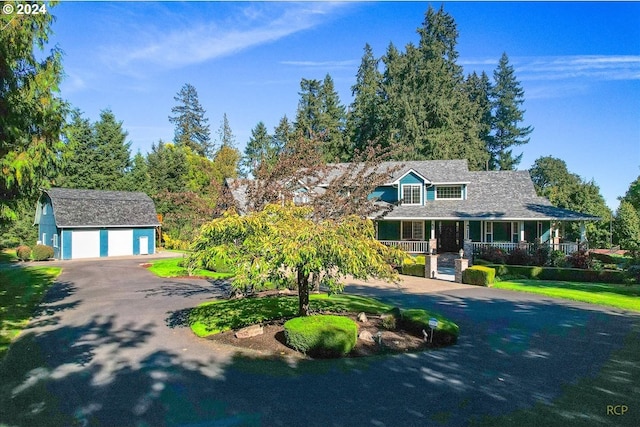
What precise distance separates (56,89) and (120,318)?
23.8 feet

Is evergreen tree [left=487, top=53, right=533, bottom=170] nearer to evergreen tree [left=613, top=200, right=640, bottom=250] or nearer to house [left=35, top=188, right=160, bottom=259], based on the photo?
evergreen tree [left=613, top=200, right=640, bottom=250]

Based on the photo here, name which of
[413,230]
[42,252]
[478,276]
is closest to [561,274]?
[478,276]

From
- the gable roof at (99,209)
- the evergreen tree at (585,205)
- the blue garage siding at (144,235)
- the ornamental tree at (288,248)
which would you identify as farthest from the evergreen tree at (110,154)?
the evergreen tree at (585,205)

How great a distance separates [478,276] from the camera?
69.7 feet

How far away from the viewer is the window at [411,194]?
3275 cm

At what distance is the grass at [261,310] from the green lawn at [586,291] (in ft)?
28.1

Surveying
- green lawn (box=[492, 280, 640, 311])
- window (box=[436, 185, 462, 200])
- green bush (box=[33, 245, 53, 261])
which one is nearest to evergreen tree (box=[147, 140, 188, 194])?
green bush (box=[33, 245, 53, 261])

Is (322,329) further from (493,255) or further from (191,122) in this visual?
(191,122)

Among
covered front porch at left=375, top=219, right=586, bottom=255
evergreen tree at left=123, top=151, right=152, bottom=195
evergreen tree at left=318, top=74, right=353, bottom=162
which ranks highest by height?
evergreen tree at left=318, top=74, right=353, bottom=162

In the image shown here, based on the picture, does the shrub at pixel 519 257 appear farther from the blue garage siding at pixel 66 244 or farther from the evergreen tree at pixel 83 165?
the evergreen tree at pixel 83 165

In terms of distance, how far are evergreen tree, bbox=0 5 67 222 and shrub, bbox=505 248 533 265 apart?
25.2m

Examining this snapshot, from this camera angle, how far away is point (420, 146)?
46.3 metres

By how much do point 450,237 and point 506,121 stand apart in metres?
41.5

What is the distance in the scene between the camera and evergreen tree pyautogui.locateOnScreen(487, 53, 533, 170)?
2509 inches
